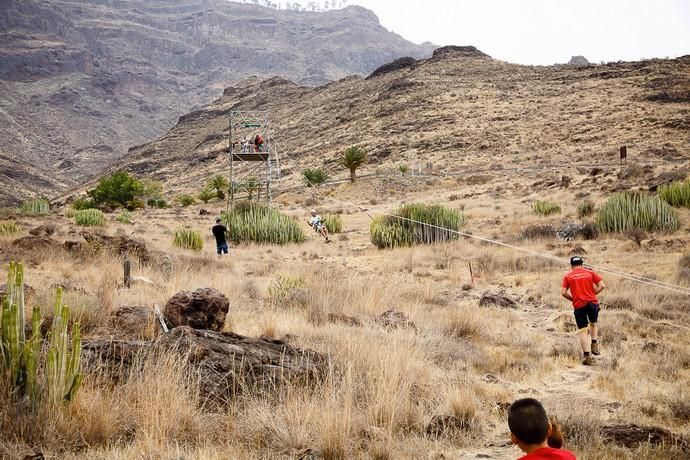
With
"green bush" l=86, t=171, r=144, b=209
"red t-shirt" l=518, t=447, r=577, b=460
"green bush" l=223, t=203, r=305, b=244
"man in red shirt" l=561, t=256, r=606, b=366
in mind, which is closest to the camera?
"red t-shirt" l=518, t=447, r=577, b=460

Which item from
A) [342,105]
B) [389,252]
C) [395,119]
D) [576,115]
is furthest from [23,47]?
[389,252]

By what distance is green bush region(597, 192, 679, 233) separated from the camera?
16062 mm

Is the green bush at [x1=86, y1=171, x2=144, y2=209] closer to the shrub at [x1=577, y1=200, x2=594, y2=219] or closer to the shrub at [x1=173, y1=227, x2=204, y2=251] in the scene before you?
the shrub at [x1=173, y1=227, x2=204, y2=251]

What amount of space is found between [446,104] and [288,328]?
65067 millimetres

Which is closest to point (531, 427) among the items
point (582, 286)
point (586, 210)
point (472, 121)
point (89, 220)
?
point (582, 286)

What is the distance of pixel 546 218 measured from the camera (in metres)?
20.9

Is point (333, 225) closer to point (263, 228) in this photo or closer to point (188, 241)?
point (263, 228)

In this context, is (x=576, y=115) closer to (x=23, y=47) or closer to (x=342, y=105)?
(x=342, y=105)

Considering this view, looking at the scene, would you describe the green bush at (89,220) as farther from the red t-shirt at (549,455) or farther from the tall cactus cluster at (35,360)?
the red t-shirt at (549,455)

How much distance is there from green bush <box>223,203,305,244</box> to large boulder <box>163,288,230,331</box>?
14136mm

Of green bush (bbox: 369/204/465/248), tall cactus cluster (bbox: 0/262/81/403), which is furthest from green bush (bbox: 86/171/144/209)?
tall cactus cluster (bbox: 0/262/81/403)

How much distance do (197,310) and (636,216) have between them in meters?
14.4

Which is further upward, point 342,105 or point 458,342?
point 342,105

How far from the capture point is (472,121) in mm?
61031
